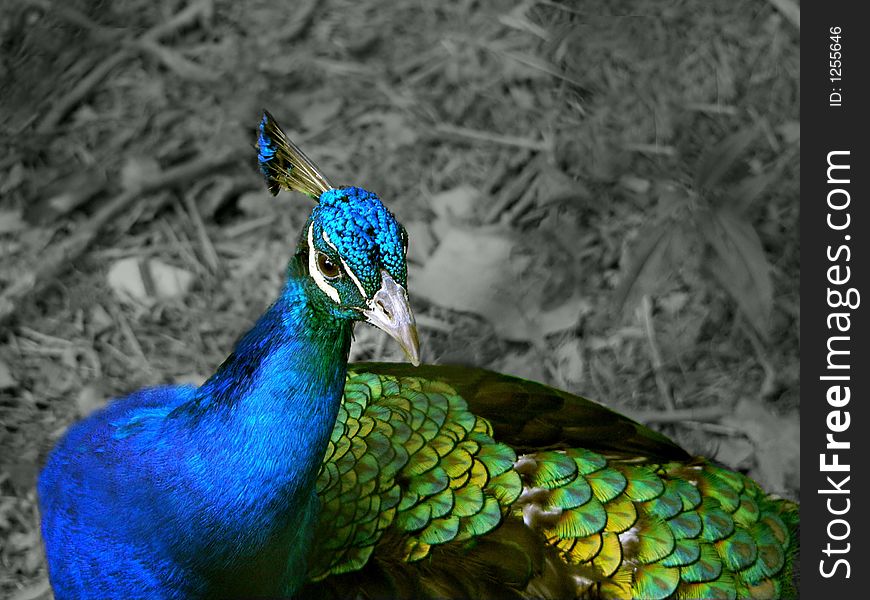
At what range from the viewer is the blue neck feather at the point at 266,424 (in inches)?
58.8

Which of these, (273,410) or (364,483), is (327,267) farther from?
(364,483)

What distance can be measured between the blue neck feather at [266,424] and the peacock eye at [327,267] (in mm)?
39

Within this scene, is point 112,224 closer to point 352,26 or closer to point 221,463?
point 352,26

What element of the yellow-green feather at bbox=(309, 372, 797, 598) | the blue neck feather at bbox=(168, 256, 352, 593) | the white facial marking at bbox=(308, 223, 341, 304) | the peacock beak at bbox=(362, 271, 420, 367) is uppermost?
the white facial marking at bbox=(308, 223, 341, 304)

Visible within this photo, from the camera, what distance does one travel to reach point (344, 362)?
1.53 meters

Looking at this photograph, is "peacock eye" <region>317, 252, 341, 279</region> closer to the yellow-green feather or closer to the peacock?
the peacock

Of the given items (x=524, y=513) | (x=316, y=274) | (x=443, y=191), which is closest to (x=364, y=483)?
(x=524, y=513)

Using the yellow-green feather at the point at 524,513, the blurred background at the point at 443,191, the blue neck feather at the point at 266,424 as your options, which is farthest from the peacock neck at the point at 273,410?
the blurred background at the point at 443,191

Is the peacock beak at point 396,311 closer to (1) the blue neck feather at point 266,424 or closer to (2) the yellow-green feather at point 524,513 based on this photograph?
(1) the blue neck feather at point 266,424

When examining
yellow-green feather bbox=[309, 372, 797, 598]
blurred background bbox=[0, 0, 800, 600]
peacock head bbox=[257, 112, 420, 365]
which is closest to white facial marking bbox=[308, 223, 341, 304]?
peacock head bbox=[257, 112, 420, 365]

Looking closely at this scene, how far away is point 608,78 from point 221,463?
2.21 meters

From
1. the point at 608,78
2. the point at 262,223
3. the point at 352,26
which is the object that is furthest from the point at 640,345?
the point at 352,26

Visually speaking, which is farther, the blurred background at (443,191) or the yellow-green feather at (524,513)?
the blurred background at (443,191)

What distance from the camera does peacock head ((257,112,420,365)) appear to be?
140 cm
